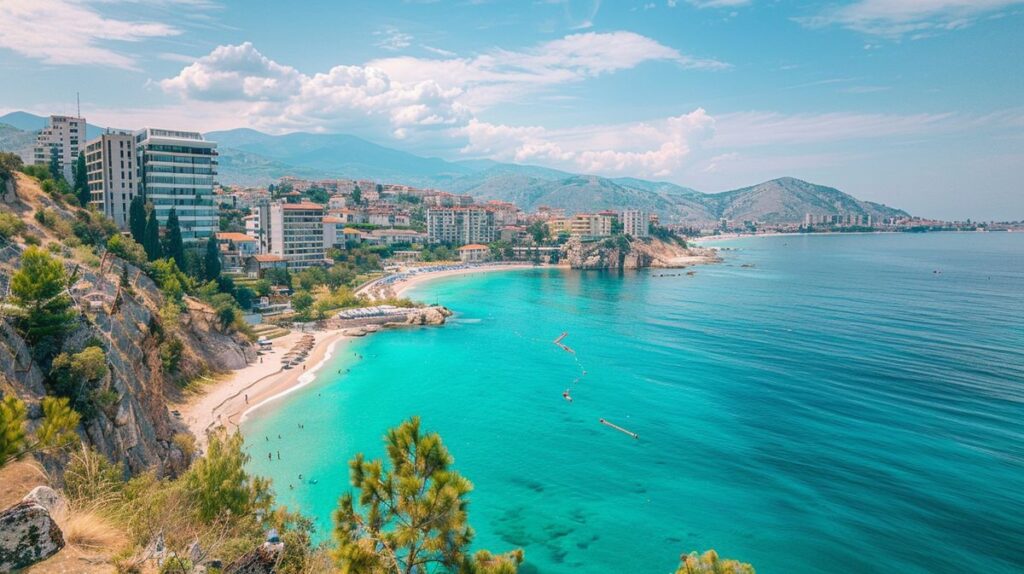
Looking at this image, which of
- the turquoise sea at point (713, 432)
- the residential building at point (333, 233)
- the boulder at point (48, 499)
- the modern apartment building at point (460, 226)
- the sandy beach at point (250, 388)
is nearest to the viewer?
the boulder at point (48, 499)

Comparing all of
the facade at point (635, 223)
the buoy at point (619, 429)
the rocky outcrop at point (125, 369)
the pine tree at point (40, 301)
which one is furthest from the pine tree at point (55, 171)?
the facade at point (635, 223)

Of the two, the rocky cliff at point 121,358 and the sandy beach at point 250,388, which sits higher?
the rocky cliff at point 121,358

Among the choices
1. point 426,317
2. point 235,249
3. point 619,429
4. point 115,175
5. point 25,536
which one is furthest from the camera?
point 235,249

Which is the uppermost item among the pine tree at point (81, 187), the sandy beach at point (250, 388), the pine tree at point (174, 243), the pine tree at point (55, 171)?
the pine tree at point (55, 171)

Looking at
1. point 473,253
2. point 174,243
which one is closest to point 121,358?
point 174,243

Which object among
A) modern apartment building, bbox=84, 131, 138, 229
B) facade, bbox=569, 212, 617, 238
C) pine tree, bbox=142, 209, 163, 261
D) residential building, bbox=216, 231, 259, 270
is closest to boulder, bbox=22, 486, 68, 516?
pine tree, bbox=142, 209, 163, 261

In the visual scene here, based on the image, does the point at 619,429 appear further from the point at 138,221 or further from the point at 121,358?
the point at 138,221

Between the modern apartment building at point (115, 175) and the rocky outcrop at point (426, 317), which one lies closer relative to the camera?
the modern apartment building at point (115, 175)

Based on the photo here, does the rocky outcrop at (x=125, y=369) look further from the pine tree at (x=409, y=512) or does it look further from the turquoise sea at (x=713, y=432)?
the pine tree at (x=409, y=512)
